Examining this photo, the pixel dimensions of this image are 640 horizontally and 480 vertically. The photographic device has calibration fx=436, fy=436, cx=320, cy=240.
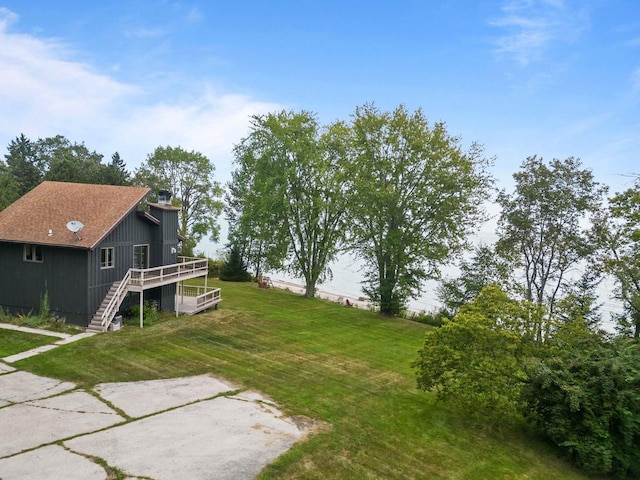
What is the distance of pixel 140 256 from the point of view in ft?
70.7

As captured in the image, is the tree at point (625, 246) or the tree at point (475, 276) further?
the tree at point (475, 276)

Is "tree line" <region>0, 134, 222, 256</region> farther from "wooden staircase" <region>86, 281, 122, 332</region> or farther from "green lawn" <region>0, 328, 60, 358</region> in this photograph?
"green lawn" <region>0, 328, 60, 358</region>

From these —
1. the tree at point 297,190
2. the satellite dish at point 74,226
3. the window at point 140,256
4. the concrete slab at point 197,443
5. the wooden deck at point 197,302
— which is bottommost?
the concrete slab at point 197,443

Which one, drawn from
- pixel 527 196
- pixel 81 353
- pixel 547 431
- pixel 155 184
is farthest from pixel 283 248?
pixel 547 431

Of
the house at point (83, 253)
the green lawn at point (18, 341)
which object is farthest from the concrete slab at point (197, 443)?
the house at point (83, 253)

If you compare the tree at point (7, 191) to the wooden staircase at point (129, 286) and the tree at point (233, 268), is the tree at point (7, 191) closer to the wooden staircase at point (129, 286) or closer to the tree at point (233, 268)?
the tree at point (233, 268)

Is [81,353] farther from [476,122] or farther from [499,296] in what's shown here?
[476,122]

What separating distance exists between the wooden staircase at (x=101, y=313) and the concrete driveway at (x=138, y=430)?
14.4ft

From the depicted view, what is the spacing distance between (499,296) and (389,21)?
17109 millimetres

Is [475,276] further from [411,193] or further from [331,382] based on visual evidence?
[331,382]

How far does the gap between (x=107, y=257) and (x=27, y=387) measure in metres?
8.00

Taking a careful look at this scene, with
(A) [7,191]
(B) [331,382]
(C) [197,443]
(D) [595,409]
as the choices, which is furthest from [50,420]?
(A) [7,191]

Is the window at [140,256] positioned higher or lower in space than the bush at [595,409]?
higher

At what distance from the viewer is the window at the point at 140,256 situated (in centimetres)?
2112
